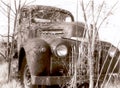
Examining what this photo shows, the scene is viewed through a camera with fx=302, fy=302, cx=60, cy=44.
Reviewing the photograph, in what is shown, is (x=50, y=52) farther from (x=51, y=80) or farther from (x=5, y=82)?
(x=5, y=82)

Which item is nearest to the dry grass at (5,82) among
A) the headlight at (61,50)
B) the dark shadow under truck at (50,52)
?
the dark shadow under truck at (50,52)

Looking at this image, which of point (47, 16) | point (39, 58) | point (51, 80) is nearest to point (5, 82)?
point (39, 58)

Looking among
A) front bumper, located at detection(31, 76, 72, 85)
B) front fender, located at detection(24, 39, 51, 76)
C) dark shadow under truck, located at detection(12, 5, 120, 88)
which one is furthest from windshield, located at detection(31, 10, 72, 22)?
front bumper, located at detection(31, 76, 72, 85)

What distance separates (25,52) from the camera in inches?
194

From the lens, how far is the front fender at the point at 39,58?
4492mm

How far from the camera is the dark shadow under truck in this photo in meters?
4.39

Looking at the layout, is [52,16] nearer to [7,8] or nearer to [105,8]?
[7,8]

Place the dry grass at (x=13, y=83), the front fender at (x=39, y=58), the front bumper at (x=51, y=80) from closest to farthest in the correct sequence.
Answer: the front bumper at (x=51, y=80) → the front fender at (x=39, y=58) → the dry grass at (x=13, y=83)

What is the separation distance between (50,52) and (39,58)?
196 mm

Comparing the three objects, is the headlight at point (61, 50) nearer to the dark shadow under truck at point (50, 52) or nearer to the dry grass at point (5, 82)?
the dark shadow under truck at point (50, 52)

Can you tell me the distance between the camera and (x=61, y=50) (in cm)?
452

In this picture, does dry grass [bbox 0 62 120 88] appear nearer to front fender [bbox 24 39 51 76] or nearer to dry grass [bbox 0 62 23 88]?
dry grass [bbox 0 62 23 88]

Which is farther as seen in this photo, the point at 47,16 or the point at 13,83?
the point at 47,16

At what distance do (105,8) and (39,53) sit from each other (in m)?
1.56
